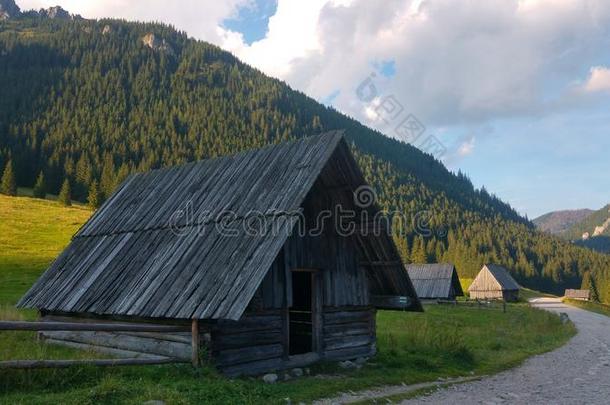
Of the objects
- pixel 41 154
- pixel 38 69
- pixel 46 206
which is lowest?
pixel 46 206

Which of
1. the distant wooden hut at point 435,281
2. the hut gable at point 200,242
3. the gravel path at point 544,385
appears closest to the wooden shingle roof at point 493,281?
the distant wooden hut at point 435,281

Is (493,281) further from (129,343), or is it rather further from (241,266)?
(241,266)

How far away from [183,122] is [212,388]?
519ft

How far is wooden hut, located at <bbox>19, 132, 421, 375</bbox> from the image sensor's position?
1189 centimetres

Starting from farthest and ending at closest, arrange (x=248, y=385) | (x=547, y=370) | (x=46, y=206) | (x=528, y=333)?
1. (x=46, y=206)
2. (x=528, y=333)
3. (x=547, y=370)
4. (x=248, y=385)

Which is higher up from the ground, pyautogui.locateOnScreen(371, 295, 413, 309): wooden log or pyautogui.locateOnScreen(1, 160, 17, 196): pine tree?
pyautogui.locateOnScreen(1, 160, 17, 196): pine tree

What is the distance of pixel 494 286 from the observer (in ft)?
275

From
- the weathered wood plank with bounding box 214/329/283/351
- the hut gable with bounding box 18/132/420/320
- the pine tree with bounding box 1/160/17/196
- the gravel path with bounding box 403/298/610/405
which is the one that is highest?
the pine tree with bounding box 1/160/17/196

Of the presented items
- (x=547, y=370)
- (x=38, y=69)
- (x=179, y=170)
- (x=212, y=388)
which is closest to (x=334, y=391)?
(x=212, y=388)

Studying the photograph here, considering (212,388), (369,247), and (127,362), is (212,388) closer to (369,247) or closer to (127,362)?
(127,362)

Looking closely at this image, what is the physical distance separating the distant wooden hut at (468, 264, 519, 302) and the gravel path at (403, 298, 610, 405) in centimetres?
6589

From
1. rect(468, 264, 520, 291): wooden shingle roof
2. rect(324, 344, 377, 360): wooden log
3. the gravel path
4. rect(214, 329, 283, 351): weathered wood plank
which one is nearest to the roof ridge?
rect(214, 329, 283, 351): weathered wood plank

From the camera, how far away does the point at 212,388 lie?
9.59 m

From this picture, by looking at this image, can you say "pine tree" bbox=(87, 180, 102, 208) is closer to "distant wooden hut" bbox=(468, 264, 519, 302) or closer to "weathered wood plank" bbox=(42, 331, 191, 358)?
"distant wooden hut" bbox=(468, 264, 519, 302)
